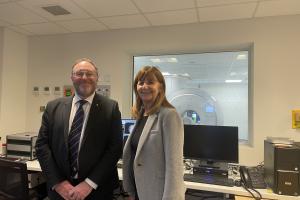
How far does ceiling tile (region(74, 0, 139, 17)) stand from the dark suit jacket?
114cm

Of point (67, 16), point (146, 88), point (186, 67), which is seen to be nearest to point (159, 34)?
point (186, 67)

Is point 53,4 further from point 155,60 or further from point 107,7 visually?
point 155,60

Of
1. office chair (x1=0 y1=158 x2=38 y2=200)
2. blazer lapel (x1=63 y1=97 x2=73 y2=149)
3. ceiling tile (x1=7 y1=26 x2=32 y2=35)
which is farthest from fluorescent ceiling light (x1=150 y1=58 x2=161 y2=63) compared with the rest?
office chair (x1=0 y1=158 x2=38 y2=200)

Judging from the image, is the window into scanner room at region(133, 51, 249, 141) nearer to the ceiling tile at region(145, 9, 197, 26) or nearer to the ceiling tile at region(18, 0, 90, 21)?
the ceiling tile at region(145, 9, 197, 26)

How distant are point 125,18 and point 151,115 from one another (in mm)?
1739

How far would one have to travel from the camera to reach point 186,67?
364 cm

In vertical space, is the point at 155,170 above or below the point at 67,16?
below

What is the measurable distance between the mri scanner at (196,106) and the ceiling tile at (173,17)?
70 centimetres

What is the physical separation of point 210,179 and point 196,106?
117 centimetres

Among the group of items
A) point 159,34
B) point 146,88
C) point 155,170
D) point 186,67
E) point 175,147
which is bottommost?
point 155,170

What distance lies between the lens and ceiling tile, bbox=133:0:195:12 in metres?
2.40

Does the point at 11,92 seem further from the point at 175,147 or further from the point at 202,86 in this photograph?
the point at 175,147

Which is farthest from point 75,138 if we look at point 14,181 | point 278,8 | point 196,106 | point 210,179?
point 278,8

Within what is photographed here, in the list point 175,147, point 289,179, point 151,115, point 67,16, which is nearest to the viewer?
point 175,147
